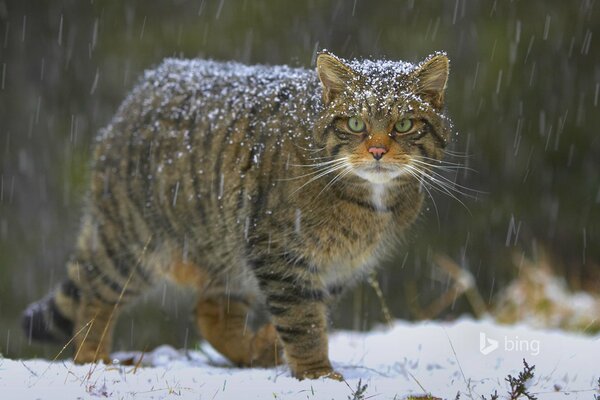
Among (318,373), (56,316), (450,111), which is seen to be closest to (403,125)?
(318,373)

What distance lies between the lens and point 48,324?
17.6ft

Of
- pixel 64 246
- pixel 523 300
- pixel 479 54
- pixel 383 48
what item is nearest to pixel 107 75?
pixel 64 246

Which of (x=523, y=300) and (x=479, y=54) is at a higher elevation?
(x=479, y=54)

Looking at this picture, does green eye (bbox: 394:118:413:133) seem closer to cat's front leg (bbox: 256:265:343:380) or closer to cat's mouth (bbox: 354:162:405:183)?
cat's mouth (bbox: 354:162:405:183)

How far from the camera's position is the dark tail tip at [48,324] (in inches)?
211

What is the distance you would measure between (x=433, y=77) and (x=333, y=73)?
46 centimetres

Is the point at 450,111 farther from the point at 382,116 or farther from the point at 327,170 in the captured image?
the point at 382,116

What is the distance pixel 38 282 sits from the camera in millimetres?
9750

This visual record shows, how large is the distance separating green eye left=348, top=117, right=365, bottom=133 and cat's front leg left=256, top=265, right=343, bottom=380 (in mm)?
753

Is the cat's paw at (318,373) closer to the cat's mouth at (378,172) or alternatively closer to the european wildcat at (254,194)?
the european wildcat at (254,194)

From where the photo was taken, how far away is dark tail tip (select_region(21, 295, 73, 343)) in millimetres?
5363

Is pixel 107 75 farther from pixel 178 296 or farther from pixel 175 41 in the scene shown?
pixel 178 296

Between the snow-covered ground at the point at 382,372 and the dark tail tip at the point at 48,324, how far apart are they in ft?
1.37

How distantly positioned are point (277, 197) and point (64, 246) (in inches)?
243
